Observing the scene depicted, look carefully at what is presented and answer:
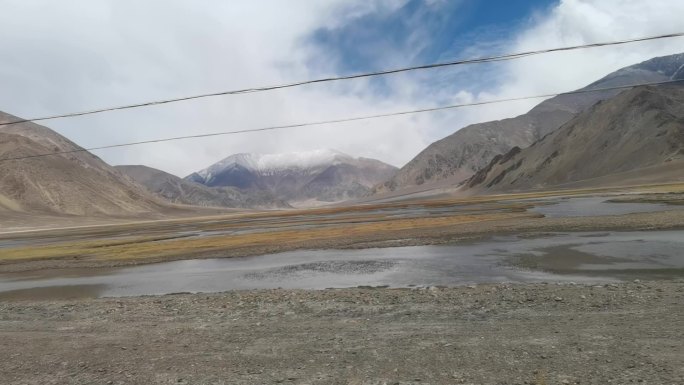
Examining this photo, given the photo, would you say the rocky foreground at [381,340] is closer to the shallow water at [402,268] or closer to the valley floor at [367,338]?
the valley floor at [367,338]

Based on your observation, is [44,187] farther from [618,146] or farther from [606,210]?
[618,146]

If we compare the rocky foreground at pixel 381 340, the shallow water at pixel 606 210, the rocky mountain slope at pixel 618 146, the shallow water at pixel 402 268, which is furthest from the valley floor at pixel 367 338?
the rocky mountain slope at pixel 618 146

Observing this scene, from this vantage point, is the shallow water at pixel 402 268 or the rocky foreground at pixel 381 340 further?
the shallow water at pixel 402 268

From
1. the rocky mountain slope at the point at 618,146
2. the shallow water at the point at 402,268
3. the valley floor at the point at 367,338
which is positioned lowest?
the shallow water at the point at 402,268

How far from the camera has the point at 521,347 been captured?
8.62 m

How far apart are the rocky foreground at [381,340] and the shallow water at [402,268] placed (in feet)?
13.1

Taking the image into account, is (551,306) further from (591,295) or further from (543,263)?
(543,263)

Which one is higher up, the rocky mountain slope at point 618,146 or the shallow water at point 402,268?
the rocky mountain slope at point 618,146

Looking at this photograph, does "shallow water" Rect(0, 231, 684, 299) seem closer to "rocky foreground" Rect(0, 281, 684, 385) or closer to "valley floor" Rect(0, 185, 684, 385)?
"valley floor" Rect(0, 185, 684, 385)

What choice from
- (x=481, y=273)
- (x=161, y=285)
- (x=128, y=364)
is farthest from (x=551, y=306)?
(x=161, y=285)

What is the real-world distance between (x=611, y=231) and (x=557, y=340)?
25.9 meters

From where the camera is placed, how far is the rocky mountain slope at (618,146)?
133000 mm

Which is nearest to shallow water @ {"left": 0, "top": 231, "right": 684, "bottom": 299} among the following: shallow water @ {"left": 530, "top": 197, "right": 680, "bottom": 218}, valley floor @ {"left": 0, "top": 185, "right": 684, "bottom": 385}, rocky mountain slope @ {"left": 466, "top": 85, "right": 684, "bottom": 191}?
valley floor @ {"left": 0, "top": 185, "right": 684, "bottom": 385}

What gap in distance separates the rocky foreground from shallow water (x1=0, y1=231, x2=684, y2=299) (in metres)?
3.99
